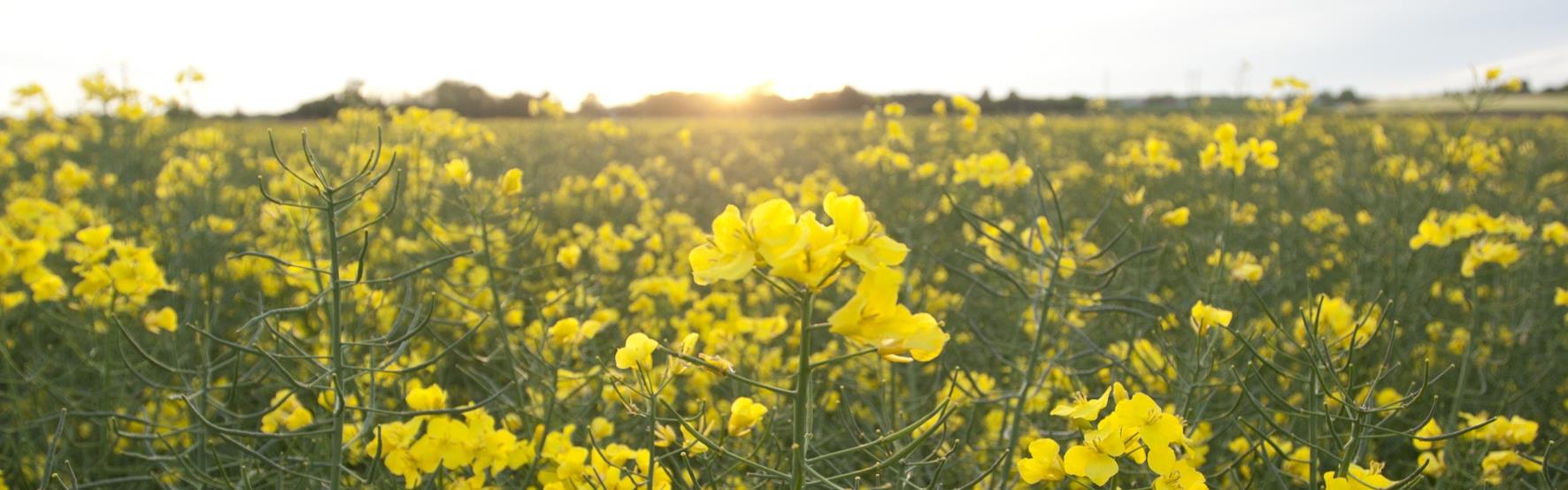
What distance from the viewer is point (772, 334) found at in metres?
2.50

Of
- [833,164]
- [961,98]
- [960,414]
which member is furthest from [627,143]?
[960,414]

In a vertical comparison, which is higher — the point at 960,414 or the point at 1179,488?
the point at 1179,488

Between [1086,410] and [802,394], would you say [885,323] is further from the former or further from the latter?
[1086,410]

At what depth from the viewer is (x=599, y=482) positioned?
1348 millimetres

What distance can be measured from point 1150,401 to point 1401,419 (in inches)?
96.0

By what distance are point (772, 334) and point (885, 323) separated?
158 centimetres

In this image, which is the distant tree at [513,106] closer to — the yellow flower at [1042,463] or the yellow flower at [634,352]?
the yellow flower at [634,352]

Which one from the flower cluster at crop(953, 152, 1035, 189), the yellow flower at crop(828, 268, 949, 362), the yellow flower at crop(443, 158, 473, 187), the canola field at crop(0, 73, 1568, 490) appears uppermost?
the yellow flower at crop(443, 158, 473, 187)

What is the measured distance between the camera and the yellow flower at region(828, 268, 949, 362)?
35.7 inches

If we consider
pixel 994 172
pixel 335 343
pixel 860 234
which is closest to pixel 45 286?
pixel 335 343

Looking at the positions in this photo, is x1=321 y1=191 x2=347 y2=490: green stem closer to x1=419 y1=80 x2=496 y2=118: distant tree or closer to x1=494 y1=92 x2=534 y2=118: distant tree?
x1=419 y1=80 x2=496 y2=118: distant tree

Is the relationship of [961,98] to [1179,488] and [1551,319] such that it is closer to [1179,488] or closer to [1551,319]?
[1551,319]

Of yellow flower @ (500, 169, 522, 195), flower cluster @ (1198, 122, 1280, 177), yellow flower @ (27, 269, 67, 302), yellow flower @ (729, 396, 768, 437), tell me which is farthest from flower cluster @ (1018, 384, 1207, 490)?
yellow flower @ (27, 269, 67, 302)

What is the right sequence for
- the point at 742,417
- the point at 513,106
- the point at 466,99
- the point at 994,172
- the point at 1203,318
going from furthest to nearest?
the point at 513,106 < the point at 466,99 < the point at 994,172 < the point at 1203,318 < the point at 742,417
